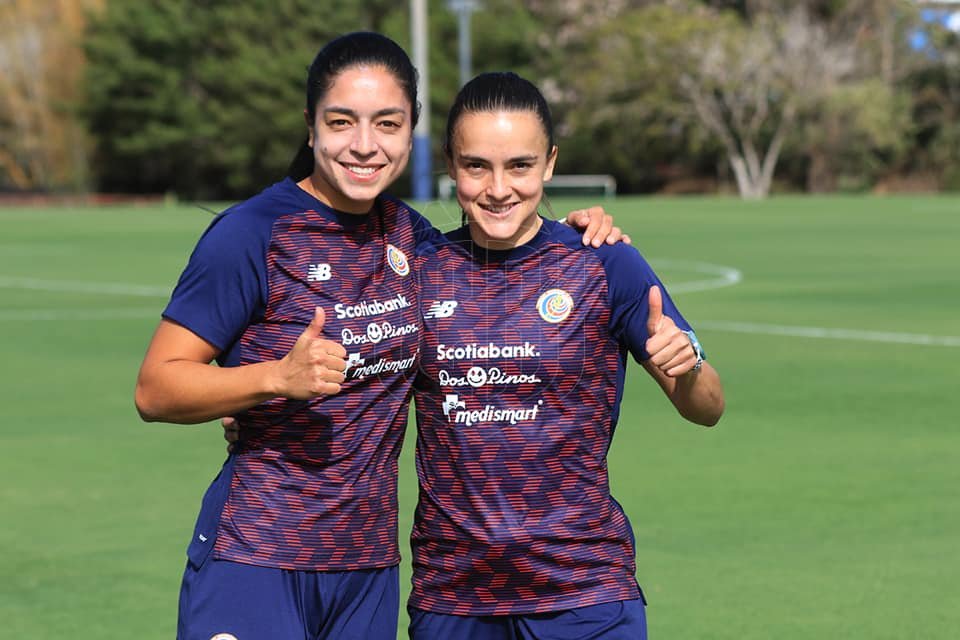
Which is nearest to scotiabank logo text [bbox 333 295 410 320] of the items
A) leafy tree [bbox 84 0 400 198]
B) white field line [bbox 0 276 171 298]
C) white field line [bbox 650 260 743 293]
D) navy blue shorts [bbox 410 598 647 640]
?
navy blue shorts [bbox 410 598 647 640]

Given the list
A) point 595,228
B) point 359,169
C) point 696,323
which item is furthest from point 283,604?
point 696,323

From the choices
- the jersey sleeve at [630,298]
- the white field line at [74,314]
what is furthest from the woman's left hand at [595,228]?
the white field line at [74,314]

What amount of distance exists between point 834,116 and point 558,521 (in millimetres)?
58275

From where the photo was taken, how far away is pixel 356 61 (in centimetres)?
400

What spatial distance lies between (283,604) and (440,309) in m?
0.78

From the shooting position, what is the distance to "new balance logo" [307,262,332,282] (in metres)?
3.91

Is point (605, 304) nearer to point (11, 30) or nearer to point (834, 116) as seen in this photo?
point (834, 116)

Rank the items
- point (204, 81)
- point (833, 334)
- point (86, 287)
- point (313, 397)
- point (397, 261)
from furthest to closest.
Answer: point (204, 81), point (86, 287), point (833, 334), point (397, 261), point (313, 397)

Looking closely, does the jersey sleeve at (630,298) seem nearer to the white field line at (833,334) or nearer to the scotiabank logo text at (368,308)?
the scotiabank logo text at (368,308)

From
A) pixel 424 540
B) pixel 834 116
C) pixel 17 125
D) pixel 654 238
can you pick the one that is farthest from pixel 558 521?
pixel 17 125

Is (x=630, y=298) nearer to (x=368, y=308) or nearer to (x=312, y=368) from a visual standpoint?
(x=368, y=308)

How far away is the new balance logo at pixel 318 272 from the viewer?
12.8ft

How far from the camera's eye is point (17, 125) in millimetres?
72125

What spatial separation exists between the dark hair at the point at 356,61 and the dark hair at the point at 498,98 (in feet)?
0.42
